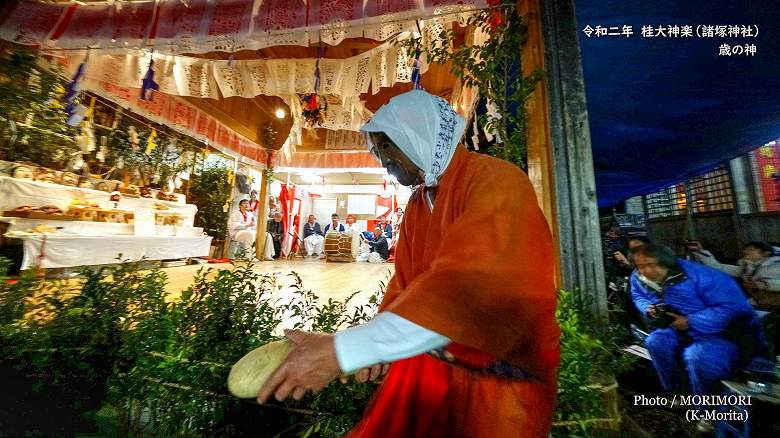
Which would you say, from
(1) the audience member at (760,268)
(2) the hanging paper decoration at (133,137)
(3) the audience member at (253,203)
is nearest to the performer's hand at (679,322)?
(1) the audience member at (760,268)

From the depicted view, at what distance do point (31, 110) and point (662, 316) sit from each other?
28.2 feet

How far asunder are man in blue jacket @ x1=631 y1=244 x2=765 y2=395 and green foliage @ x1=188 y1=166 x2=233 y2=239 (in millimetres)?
9681

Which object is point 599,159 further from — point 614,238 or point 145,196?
point 145,196

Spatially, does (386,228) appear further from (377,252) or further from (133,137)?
(133,137)

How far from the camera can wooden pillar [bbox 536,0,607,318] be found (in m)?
1.93

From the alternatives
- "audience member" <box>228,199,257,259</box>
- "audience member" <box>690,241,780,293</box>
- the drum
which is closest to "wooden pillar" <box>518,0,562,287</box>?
"audience member" <box>690,241,780,293</box>

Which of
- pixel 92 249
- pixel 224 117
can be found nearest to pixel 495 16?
pixel 92 249

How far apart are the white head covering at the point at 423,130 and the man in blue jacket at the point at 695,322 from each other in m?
2.94

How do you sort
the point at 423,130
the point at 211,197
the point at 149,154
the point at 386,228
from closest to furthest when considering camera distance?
the point at 423,130, the point at 149,154, the point at 211,197, the point at 386,228

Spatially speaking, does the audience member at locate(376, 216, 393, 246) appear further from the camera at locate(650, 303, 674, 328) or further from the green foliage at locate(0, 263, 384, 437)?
the green foliage at locate(0, 263, 384, 437)

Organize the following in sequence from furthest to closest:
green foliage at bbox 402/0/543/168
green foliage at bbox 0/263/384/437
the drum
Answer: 1. the drum
2. green foliage at bbox 402/0/543/168
3. green foliage at bbox 0/263/384/437

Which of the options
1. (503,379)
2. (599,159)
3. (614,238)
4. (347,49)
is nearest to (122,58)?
(347,49)

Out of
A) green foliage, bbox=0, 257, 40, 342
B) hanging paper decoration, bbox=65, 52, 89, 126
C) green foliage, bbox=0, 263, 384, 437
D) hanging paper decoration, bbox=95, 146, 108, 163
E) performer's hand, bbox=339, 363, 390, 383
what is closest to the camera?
performer's hand, bbox=339, 363, 390, 383

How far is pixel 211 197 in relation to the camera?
834 centimetres
